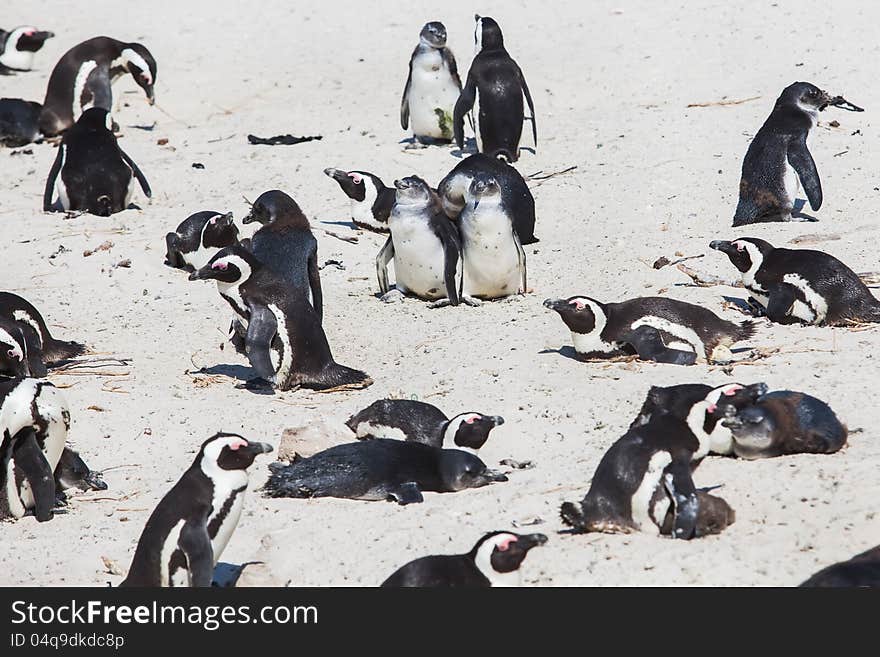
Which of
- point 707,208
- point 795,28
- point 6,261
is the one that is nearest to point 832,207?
point 707,208

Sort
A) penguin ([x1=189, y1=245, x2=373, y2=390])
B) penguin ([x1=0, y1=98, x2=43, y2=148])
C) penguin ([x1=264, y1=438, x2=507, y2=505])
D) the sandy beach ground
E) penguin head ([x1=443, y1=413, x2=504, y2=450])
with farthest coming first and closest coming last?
penguin ([x1=0, y1=98, x2=43, y2=148]), penguin ([x1=189, y1=245, x2=373, y2=390]), penguin head ([x1=443, y1=413, x2=504, y2=450]), penguin ([x1=264, y1=438, x2=507, y2=505]), the sandy beach ground

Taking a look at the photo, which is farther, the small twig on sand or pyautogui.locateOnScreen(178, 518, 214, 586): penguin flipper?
the small twig on sand

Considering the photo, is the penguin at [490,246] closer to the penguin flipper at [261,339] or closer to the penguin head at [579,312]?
the penguin head at [579,312]

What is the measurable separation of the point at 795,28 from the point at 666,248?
226 inches

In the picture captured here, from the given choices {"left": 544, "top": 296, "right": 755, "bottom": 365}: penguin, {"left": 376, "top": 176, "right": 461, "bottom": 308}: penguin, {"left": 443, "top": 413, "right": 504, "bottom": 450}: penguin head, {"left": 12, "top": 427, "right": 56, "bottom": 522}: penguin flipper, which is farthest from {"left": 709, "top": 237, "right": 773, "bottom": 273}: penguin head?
{"left": 12, "top": 427, "right": 56, "bottom": 522}: penguin flipper

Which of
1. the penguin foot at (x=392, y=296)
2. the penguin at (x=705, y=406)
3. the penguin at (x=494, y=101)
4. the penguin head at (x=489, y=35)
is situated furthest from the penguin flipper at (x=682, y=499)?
the penguin head at (x=489, y=35)

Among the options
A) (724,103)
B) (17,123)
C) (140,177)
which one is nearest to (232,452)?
(140,177)

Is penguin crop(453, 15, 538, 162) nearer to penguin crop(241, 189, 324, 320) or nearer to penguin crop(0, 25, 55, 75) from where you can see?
penguin crop(241, 189, 324, 320)

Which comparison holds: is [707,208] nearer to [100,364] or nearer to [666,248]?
[666,248]

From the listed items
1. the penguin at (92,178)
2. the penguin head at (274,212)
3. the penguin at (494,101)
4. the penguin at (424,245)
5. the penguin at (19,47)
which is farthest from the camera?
the penguin at (19,47)

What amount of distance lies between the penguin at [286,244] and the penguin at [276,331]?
1.33 feet

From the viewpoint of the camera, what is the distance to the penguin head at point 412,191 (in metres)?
9.21

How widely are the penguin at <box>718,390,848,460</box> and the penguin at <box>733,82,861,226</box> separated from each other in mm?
4011

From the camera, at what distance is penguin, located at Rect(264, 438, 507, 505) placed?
6180mm
